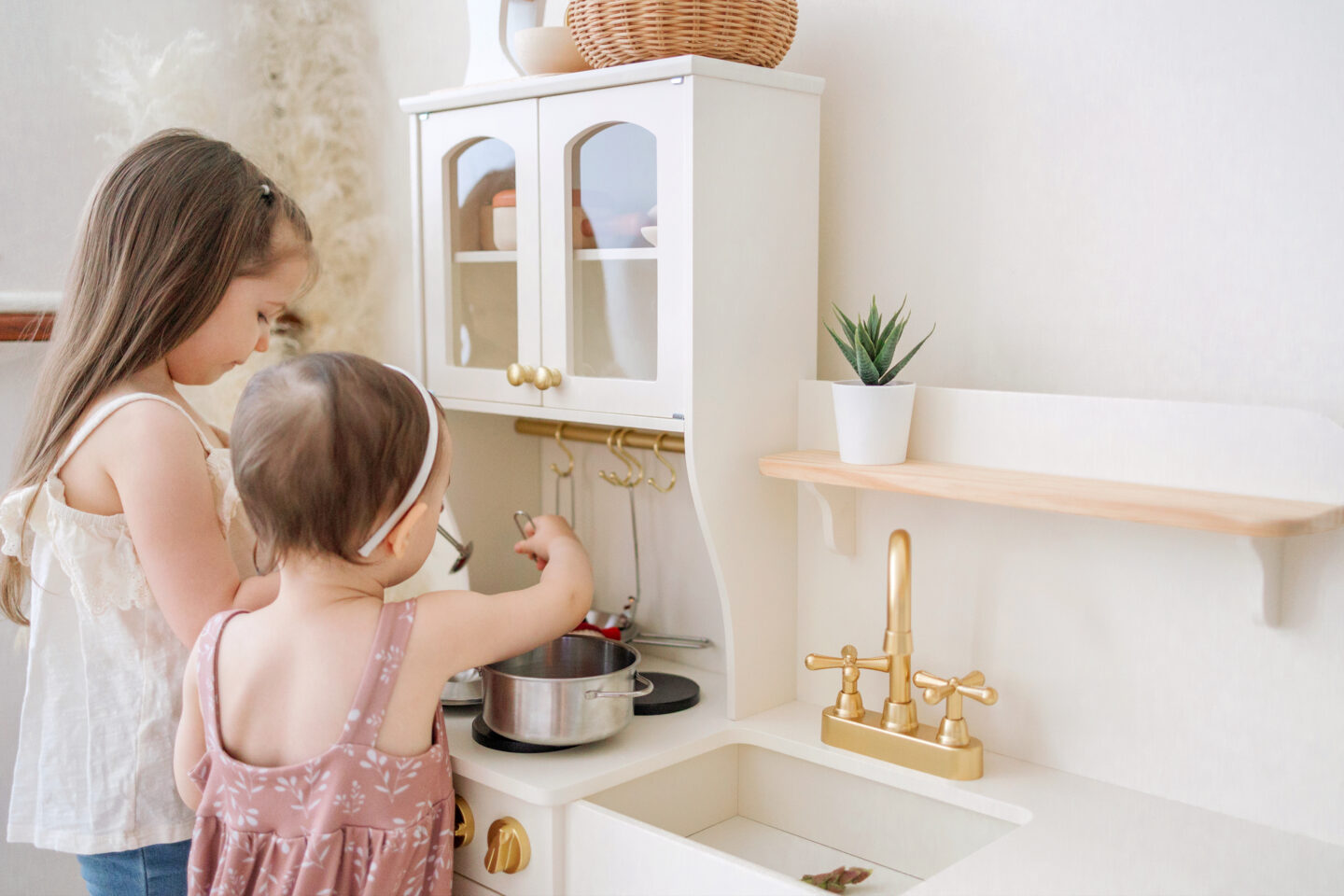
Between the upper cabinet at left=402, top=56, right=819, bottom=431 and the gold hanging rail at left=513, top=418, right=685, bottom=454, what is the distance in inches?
7.4

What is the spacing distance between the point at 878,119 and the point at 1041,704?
0.78 m

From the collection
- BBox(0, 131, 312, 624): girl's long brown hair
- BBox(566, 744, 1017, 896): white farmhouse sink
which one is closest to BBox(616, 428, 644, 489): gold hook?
BBox(566, 744, 1017, 896): white farmhouse sink

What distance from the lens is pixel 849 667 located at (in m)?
1.46

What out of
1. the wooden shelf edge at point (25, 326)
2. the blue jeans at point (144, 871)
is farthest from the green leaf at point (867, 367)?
the wooden shelf edge at point (25, 326)

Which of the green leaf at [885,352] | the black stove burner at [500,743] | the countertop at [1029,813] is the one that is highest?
the green leaf at [885,352]

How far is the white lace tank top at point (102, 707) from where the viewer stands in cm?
129

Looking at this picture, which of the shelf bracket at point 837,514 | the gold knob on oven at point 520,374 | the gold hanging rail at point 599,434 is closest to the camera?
the shelf bracket at point 837,514

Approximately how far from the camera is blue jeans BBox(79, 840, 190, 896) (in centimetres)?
133

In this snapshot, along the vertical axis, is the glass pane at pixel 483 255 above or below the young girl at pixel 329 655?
above

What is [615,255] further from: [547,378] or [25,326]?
[25,326]

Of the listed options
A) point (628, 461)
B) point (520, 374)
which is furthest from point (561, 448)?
point (520, 374)

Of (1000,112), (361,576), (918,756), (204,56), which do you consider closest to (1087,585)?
(918,756)

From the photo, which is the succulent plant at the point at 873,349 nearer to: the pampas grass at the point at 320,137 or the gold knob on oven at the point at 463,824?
the gold knob on oven at the point at 463,824

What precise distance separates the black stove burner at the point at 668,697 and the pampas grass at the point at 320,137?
0.86 metres
